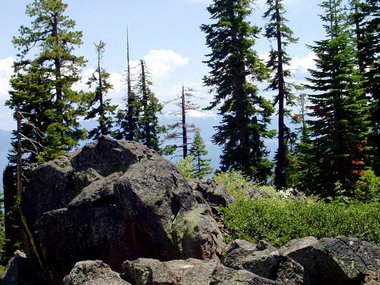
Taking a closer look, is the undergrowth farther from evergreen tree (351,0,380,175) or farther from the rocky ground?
evergreen tree (351,0,380,175)

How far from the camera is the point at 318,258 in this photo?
11.2 m

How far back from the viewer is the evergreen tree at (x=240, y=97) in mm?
34156

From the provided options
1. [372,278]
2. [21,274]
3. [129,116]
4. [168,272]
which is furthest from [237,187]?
[129,116]

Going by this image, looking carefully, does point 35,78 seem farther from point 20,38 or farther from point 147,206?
point 147,206

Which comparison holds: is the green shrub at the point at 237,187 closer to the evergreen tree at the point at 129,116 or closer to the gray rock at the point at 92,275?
the gray rock at the point at 92,275

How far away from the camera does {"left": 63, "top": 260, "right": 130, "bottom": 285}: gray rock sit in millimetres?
9680

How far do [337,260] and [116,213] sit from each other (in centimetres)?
660

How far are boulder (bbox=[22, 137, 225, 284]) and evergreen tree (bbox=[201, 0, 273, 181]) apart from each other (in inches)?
715

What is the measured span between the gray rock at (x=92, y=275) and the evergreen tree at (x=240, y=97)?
24.3m

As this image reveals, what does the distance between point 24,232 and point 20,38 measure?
18439 mm

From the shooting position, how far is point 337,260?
11.0m

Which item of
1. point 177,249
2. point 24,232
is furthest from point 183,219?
point 24,232

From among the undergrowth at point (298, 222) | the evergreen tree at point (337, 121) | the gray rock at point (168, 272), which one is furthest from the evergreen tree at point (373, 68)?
the gray rock at point (168, 272)

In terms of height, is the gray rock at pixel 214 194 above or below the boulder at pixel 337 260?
above
